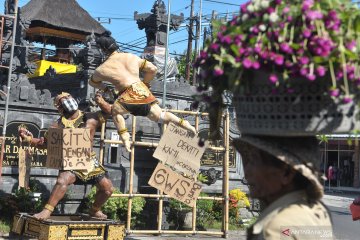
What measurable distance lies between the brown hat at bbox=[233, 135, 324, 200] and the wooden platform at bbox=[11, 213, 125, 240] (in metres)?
4.66

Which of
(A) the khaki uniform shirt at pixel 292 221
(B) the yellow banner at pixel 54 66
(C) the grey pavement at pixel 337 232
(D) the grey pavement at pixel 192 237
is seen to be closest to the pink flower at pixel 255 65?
(A) the khaki uniform shirt at pixel 292 221

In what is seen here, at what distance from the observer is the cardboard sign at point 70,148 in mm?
6699

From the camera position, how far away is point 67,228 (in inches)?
250

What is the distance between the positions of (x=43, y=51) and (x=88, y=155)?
845 inches

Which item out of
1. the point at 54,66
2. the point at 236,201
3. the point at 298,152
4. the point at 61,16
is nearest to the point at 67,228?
the point at 236,201

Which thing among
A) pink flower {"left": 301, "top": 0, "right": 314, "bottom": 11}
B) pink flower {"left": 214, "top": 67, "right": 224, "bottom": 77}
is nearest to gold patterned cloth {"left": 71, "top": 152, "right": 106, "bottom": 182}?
pink flower {"left": 214, "top": 67, "right": 224, "bottom": 77}

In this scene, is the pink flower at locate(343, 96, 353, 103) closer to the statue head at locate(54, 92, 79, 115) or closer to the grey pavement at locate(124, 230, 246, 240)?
the statue head at locate(54, 92, 79, 115)

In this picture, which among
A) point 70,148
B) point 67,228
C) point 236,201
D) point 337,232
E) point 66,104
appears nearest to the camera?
point 67,228

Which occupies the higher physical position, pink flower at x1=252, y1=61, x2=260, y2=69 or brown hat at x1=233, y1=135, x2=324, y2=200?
pink flower at x1=252, y1=61, x2=260, y2=69

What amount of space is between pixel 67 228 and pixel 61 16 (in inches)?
935

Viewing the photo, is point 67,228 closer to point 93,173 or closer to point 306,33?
point 93,173

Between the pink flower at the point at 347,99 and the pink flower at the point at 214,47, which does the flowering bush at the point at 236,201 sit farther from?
the pink flower at the point at 347,99

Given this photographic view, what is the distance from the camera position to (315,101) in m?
1.93

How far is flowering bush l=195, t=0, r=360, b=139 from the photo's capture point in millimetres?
1839
